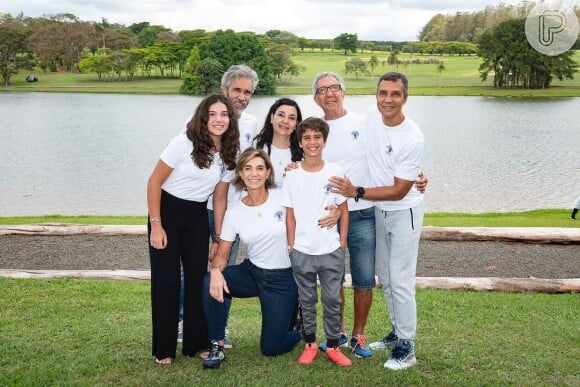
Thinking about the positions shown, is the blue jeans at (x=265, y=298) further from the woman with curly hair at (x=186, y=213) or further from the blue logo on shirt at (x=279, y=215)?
the blue logo on shirt at (x=279, y=215)

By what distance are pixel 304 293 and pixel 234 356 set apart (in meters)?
0.87

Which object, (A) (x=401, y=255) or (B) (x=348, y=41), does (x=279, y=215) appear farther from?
(B) (x=348, y=41)

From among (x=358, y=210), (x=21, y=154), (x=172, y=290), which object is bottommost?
(x=21, y=154)

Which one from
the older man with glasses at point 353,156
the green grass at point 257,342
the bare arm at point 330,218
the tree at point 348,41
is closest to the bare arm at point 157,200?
the green grass at point 257,342

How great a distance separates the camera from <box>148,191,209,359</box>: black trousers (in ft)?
15.5

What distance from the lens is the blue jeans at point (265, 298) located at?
4.76m

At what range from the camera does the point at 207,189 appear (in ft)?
15.5

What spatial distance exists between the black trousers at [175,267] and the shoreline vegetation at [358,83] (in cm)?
6954

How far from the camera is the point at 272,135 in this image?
502cm

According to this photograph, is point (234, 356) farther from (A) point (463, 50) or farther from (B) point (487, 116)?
(A) point (463, 50)

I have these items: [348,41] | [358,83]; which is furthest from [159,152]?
[348,41]

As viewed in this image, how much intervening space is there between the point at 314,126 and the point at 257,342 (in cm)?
207

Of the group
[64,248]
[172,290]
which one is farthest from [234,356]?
[64,248]

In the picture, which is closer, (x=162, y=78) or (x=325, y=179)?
(x=325, y=179)
